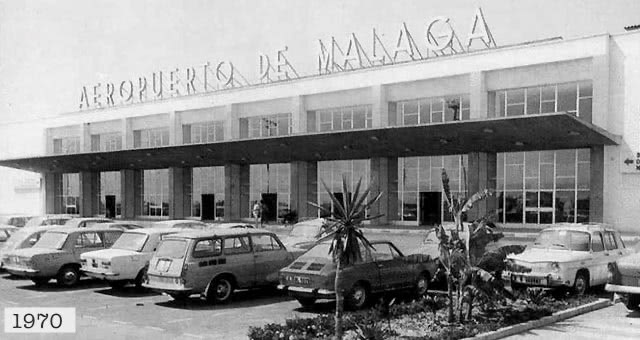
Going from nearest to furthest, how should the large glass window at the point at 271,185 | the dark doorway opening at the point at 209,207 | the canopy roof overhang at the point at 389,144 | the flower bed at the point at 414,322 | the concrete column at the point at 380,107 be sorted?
the flower bed at the point at 414,322 < the canopy roof overhang at the point at 389,144 < the concrete column at the point at 380,107 < the large glass window at the point at 271,185 < the dark doorway opening at the point at 209,207

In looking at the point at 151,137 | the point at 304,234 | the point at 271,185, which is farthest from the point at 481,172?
the point at 151,137

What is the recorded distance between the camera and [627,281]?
38.7ft

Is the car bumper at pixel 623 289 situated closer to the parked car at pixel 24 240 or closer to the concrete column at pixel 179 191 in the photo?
the parked car at pixel 24 240

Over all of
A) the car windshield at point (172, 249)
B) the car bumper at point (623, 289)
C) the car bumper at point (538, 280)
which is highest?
the car windshield at point (172, 249)

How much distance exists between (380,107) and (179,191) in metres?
18.6

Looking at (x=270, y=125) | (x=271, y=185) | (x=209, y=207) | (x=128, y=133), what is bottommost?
(x=209, y=207)

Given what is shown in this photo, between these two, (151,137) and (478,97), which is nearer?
(478,97)

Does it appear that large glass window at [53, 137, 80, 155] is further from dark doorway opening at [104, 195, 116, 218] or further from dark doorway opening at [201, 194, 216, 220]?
dark doorway opening at [201, 194, 216, 220]

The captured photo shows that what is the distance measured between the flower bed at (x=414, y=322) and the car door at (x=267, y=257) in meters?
3.58

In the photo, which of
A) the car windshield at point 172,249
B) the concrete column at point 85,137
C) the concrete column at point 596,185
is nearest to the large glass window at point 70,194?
the concrete column at point 85,137

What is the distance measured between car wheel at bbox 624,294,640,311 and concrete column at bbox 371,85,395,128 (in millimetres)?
24949

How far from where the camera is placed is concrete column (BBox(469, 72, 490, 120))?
107 feet

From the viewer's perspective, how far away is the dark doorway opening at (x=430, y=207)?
3597cm
